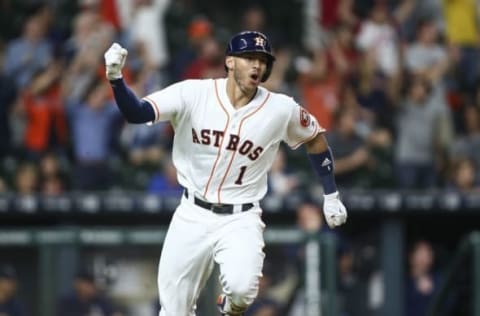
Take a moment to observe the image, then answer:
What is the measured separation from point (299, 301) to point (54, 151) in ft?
9.05

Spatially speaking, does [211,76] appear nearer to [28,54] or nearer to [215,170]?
[28,54]

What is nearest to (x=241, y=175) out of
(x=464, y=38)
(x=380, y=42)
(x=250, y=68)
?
(x=250, y=68)

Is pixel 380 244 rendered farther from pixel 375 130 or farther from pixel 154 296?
pixel 154 296

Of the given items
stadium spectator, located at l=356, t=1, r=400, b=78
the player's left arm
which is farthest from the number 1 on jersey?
stadium spectator, located at l=356, t=1, r=400, b=78

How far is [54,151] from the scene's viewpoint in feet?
43.1

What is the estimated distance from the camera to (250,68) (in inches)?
301

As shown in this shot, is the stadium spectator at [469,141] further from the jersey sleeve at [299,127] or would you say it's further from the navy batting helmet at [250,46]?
the navy batting helmet at [250,46]

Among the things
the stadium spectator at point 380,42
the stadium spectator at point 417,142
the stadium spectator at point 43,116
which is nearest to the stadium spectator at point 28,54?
the stadium spectator at point 43,116

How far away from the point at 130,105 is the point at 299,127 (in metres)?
1.04

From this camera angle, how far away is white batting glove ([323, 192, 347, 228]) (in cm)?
794

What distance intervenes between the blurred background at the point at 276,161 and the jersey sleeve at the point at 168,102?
4181 millimetres

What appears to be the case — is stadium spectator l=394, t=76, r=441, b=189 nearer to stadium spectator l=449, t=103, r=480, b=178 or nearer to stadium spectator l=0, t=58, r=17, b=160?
stadium spectator l=449, t=103, r=480, b=178

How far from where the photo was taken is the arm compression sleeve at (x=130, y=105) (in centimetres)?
735

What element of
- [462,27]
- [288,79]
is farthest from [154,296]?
[462,27]
